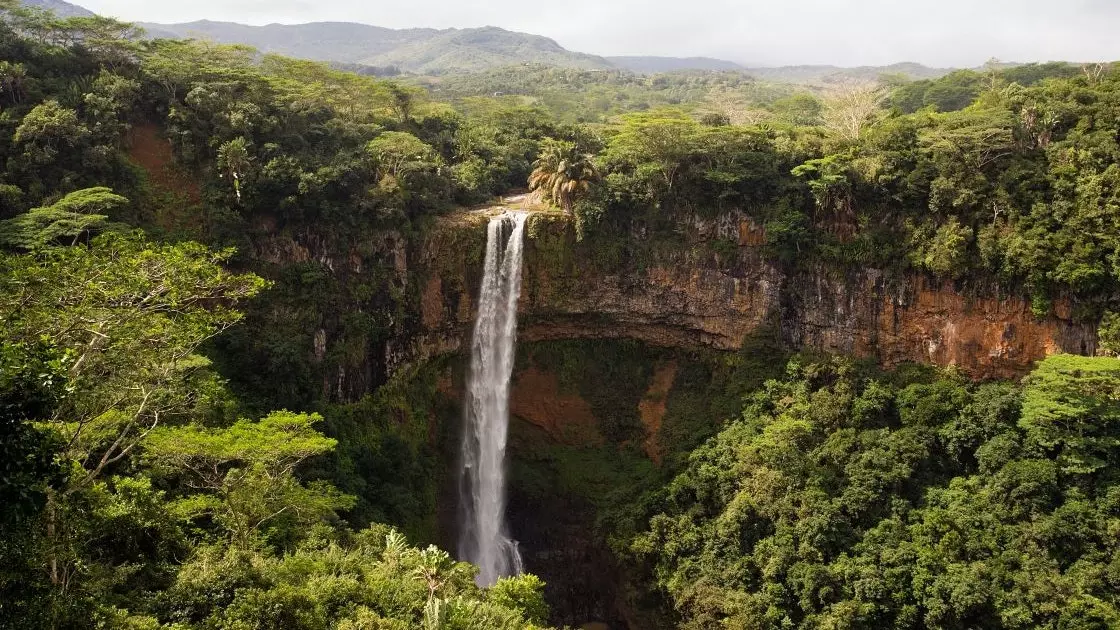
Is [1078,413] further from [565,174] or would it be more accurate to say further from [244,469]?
[244,469]

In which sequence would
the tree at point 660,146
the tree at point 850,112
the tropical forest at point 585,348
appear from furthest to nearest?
the tree at point 850,112 → the tree at point 660,146 → the tropical forest at point 585,348

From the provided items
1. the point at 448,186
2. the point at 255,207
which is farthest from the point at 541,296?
the point at 255,207

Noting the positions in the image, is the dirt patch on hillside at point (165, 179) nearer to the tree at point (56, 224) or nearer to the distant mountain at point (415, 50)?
the tree at point (56, 224)

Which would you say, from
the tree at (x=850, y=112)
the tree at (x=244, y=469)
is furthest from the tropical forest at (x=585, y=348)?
the tree at (x=850, y=112)

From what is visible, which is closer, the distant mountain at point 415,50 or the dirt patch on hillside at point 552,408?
the dirt patch on hillside at point 552,408

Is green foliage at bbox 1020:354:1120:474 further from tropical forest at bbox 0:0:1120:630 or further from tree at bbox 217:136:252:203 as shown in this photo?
tree at bbox 217:136:252:203

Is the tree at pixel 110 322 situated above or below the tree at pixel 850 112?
below

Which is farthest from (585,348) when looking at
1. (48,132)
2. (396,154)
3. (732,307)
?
(48,132)
